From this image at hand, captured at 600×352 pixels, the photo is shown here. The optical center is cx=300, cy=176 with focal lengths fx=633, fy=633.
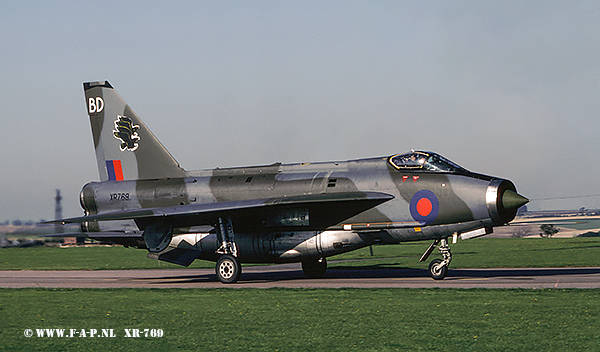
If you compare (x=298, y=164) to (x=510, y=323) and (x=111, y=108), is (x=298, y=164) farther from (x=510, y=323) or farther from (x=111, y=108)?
(x=510, y=323)

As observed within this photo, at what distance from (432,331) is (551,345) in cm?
185

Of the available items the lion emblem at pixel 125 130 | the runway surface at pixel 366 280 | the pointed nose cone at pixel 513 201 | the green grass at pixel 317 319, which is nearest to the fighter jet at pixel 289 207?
the pointed nose cone at pixel 513 201

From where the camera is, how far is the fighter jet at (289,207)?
18.7 meters

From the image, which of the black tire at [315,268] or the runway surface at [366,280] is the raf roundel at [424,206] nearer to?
the runway surface at [366,280]

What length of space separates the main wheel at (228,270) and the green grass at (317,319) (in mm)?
3065

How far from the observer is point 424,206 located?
18812 millimetres

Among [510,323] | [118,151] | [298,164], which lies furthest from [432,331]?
[118,151]

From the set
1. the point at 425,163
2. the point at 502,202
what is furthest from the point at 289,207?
the point at 502,202

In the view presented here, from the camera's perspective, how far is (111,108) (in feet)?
80.0

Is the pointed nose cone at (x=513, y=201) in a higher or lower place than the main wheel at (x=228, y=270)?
higher

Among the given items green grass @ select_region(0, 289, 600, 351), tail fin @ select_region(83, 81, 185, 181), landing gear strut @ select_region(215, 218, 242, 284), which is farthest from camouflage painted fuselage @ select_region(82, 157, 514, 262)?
green grass @ select_region(0, 289, 600, 351)

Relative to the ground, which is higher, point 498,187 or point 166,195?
point 166,195

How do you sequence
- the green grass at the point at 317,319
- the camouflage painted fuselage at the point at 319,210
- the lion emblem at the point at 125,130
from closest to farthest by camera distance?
the green grass at the point at 317,319
the camouflage painted fuselage at the point at 319,210
the lion emblem at the point at 125,130

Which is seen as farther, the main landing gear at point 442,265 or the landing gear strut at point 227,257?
the landing gear strut at point 227,257
